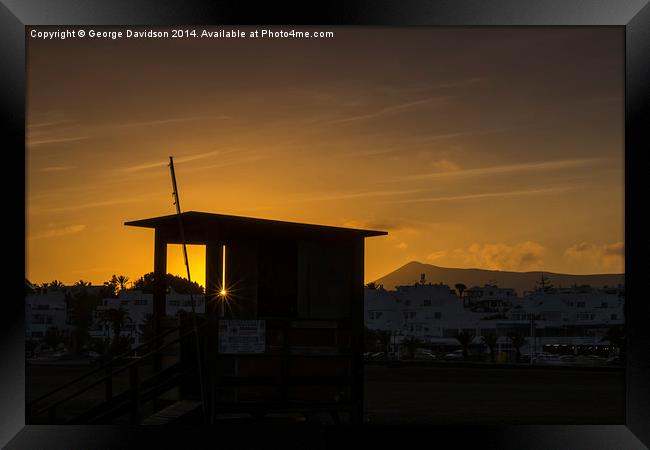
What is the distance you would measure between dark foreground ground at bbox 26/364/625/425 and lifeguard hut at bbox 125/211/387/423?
748 centimetres

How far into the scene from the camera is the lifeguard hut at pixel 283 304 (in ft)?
42.9

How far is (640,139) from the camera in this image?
8219mm

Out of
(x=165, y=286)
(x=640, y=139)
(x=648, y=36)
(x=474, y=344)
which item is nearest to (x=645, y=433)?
(x=640, y=139)

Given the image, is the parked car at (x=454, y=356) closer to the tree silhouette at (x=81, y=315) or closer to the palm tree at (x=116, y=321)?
the palm tree at (x=116, y=321)

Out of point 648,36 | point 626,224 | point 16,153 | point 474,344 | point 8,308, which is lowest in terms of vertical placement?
point 474,344

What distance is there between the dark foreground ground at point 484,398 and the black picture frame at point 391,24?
1197 centimetres

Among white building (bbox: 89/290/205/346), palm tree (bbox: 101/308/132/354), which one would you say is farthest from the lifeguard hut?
white building (bbox: 89/290/205/346)

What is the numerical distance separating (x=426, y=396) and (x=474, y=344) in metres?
111

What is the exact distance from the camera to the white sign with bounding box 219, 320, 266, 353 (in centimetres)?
1266

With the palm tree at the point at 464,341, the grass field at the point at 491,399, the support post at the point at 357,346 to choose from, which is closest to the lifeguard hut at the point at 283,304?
the support post at the point at 357,346

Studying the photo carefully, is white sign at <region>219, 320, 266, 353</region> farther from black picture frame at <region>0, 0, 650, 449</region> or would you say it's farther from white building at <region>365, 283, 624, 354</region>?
white building at <region>365, 283, 624, 354</region>

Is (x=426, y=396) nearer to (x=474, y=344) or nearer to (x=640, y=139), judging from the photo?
→ (x=640, y=139)

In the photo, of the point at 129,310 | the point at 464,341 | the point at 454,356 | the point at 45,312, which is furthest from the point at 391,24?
the point at 45,312

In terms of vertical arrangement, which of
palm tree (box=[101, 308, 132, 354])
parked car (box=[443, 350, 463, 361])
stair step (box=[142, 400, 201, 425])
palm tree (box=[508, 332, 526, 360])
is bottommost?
parked car (box=[443, 350, 463, 361])
